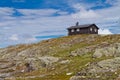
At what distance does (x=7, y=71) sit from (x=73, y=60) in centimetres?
2306

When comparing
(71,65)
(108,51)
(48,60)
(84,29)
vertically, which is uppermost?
(84,29)

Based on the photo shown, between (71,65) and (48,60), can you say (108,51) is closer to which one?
(71,65)

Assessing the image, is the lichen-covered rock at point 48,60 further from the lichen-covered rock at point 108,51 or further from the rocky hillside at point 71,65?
the lichen-covered rock at point 108,51

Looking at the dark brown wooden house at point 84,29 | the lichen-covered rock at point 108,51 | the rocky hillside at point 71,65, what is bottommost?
the rocky hillside at point 71,65

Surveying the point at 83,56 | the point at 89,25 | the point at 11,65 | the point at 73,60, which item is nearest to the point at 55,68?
the point at 73,60

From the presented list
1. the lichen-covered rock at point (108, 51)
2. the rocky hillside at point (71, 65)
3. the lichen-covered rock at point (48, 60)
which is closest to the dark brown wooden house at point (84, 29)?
the rocky hillside at point (71, 65)

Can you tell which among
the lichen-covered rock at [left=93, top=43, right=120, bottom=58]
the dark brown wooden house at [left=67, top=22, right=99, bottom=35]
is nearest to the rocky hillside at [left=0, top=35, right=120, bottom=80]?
the lichen-covered rock at [left=93, top=43, right=120, bottom=58]

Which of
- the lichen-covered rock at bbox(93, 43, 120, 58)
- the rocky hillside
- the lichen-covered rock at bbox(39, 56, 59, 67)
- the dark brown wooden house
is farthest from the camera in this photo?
the dark brown wooden house

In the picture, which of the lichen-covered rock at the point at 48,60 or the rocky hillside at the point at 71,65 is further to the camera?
the lichen-covered rock at the point at 48,60

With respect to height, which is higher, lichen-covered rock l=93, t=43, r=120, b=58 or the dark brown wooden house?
the dark brown wooden house

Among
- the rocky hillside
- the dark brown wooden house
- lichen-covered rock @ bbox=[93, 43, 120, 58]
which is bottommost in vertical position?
the rocky hillside

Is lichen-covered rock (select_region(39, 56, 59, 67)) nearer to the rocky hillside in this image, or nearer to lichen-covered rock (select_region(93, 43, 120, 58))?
the rocky hillside

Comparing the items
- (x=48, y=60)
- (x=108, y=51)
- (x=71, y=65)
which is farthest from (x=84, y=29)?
(x=71, y=65)

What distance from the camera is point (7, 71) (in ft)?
315
